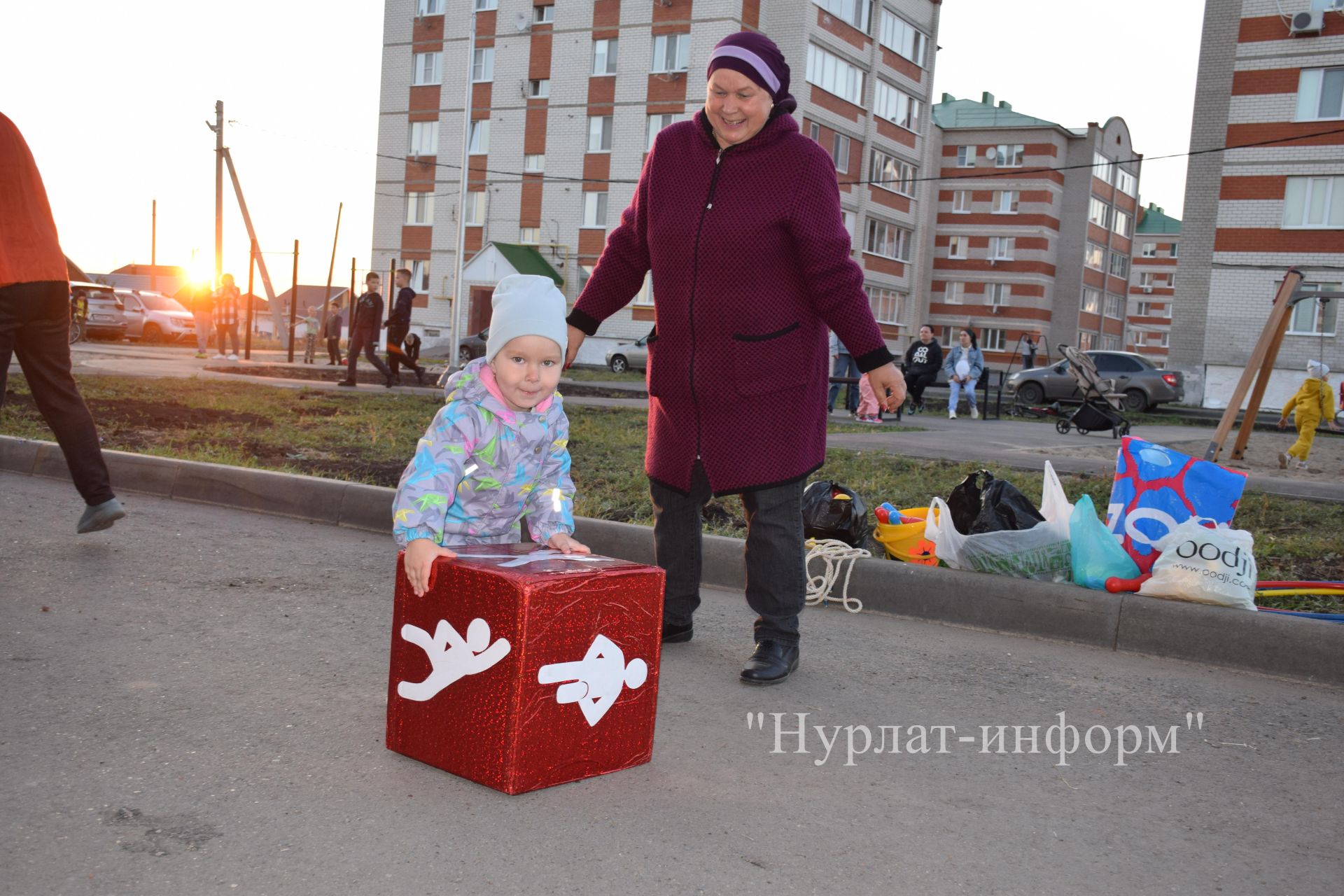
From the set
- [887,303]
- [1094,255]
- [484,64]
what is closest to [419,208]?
[484,64]

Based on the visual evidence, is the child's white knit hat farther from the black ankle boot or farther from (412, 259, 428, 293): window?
(412, 259, 428, 293): window

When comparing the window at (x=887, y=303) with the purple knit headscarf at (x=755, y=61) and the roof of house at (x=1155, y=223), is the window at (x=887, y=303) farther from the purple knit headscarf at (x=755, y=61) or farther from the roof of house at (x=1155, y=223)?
the roof of house at (x=1155, y=223)

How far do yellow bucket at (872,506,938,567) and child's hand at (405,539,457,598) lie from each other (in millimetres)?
3128

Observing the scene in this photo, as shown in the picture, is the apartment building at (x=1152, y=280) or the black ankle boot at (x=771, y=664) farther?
the apartment building at (x=1152, y=280)

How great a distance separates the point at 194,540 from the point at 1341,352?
36.8 meters

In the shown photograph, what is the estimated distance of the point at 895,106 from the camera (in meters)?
52.5

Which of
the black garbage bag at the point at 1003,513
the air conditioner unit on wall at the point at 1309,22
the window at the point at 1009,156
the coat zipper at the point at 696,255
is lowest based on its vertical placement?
the black garbage bag at the point at 1003,513

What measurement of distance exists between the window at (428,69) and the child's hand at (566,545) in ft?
166

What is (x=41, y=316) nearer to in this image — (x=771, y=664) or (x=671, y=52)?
(x=771, y=664)

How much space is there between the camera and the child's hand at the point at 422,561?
2.91 m

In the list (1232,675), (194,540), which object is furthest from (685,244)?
(194,540)

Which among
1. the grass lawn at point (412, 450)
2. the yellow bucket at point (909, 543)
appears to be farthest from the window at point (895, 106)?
the yellow bucket at point (909, 543)

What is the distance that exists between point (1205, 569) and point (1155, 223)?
4268 inches

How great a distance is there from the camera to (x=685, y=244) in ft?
13.2
